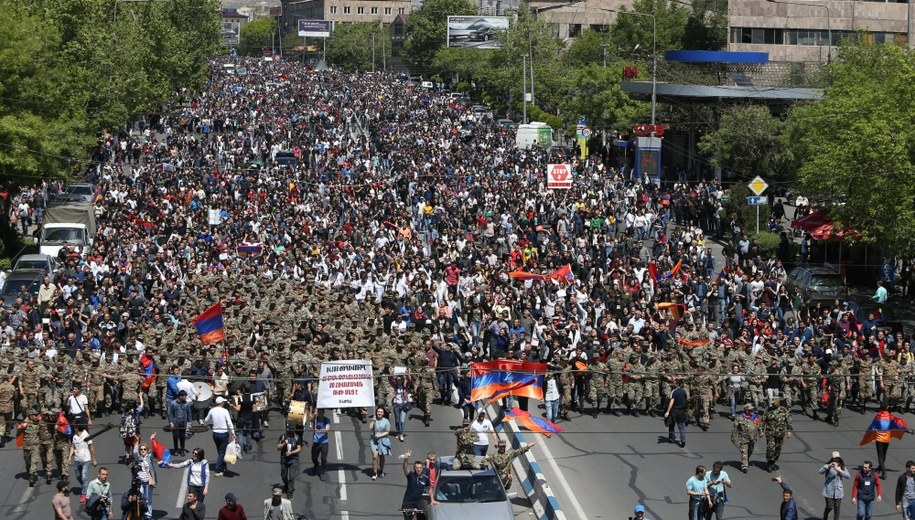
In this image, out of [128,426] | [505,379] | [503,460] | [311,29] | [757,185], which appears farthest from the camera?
[311,29]

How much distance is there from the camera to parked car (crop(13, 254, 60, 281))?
36859 millimetres

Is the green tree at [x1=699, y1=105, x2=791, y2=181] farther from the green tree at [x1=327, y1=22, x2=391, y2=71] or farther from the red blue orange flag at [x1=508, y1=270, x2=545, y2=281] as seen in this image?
the green tree at [x1=327, y1=22, x2=391, y2=71]

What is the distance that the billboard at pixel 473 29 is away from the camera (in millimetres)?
117062

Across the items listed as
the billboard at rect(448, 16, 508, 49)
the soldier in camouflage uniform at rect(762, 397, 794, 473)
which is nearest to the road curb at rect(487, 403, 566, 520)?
the soldier in camouflage uniform at rect(762, 397, 794, 473)

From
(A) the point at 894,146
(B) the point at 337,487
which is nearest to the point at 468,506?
(B) the point at 337,487

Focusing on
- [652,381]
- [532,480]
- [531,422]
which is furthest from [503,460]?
A: [652,381]

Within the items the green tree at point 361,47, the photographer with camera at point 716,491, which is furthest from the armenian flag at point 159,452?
the green tree at point 361,47

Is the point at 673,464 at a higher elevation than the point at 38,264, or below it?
below

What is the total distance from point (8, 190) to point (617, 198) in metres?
20.2

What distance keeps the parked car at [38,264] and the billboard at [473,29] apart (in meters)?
81.8

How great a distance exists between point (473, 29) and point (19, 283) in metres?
85.9

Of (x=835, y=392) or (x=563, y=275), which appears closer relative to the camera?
(x=835, y=392)

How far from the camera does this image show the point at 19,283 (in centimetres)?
3512

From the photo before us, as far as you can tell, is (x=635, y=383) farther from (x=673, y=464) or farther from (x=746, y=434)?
(x=746, y=434)
